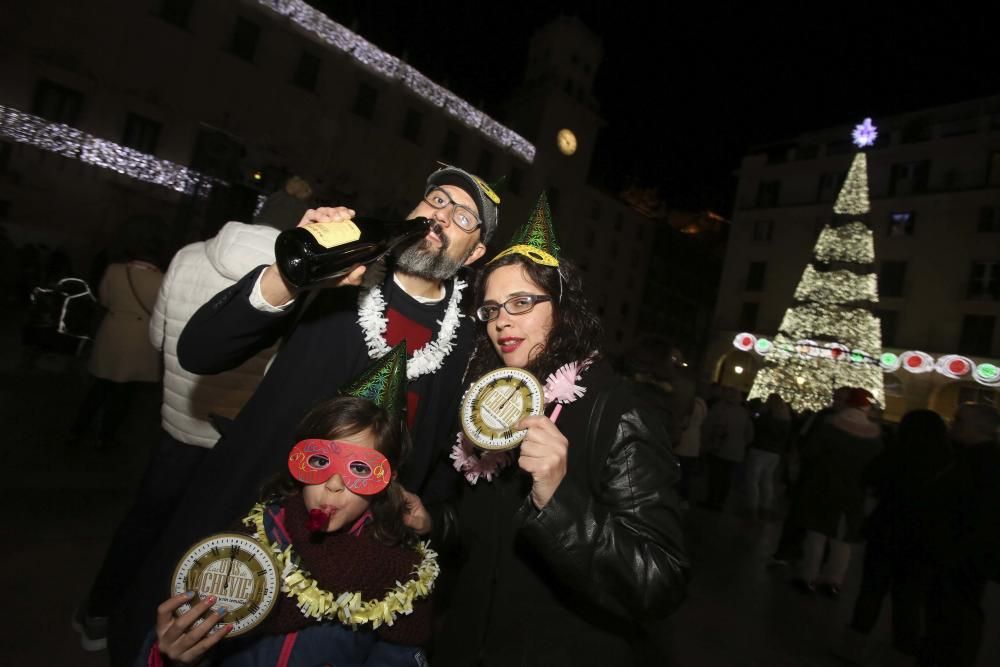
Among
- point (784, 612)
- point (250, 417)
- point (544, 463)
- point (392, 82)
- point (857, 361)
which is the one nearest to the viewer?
point (544, 463)

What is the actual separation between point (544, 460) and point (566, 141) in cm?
3110

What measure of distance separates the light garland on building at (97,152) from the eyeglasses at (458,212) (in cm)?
1802

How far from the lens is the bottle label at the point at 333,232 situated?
1754 millimetres

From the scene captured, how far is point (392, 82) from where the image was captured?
79.0ft

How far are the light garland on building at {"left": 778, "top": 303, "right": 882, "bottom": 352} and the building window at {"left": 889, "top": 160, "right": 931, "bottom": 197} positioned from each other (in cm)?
1090

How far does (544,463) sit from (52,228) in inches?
894

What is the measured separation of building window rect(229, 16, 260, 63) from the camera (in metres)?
20.3

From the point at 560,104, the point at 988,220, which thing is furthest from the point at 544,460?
the point at 988,220

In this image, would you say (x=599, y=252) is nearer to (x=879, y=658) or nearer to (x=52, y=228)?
(x=52, y=228)

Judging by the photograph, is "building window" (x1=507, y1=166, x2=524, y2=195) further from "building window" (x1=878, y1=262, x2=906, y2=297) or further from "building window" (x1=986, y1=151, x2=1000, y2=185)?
"building window" (x1=986, y1=151, x2=1000, y2=185)

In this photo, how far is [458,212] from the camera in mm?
2418

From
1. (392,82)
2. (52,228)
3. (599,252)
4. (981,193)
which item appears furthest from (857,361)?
(52,228)

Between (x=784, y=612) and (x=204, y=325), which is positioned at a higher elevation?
(x=204, y=325)

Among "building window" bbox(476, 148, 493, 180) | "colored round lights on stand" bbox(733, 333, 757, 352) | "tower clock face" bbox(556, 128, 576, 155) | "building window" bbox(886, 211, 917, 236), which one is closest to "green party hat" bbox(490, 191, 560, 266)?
"building window" bbox(476, 148, 493, 180)
